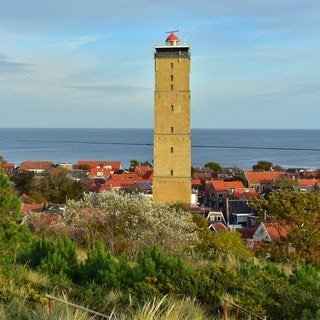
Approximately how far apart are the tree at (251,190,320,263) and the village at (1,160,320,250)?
78 centimetres

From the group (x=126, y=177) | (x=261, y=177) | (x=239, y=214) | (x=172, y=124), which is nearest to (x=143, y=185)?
(x=126, y=177)

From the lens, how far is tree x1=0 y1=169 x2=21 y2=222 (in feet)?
22.2

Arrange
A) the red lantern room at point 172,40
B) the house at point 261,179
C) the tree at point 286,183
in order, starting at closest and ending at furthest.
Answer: the red lantern room at point 172,40 < the tree at point 286,183 < the house at point 261,179

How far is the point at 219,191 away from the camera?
45.3m

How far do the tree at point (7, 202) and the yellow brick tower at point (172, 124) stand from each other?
2520 centimetres

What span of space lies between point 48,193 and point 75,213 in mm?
21025

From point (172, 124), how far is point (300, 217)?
20.8 meters

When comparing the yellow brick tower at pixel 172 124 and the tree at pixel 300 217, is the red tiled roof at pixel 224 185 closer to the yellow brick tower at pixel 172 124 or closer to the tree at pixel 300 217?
the yellow brick tower at pixel 172 124

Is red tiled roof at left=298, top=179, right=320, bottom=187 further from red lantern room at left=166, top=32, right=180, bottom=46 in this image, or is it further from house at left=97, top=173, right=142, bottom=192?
red lantern room at left=166, top=32, right=180, bottom=46

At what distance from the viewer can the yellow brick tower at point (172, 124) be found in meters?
32.1

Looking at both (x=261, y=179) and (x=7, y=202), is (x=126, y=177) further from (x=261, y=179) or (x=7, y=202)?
(x=7, y=202)

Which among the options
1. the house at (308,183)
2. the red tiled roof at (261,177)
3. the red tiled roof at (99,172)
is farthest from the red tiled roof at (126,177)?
the house at (308,183)

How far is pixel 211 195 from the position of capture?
153 feet

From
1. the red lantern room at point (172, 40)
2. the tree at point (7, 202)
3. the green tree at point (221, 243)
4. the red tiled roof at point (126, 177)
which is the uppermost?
the red lantern room at point (172, 40)
